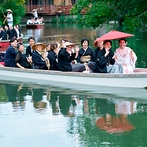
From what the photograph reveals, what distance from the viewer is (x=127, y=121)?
1054 cm

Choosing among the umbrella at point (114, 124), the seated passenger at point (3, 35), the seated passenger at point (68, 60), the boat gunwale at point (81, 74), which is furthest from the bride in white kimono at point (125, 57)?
the seated passenger at point (3, 35)

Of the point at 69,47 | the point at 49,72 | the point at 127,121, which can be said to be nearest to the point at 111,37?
the point at 69,47

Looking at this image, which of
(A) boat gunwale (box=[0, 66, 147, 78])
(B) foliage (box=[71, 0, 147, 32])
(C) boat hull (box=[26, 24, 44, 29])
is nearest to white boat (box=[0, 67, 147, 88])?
(A) boat gunwale (box=[0, 66, 147, 78])

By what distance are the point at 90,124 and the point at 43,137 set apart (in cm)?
134

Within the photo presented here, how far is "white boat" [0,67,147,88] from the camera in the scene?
44.0ft

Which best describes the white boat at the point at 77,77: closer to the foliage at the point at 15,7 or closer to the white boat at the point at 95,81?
the white boat at the point at 95,81

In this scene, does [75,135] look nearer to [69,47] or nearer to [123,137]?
[123,137]

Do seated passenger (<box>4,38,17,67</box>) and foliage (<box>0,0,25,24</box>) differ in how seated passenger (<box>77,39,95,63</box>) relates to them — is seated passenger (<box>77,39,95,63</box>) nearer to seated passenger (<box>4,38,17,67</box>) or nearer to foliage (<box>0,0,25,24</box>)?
seated passenger (<box>4,38,17,67</box>)

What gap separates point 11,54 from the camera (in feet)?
51.9

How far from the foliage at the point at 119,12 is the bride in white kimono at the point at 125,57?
21.0 ft

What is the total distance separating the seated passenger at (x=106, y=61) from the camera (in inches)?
538

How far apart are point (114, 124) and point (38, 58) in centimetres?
539

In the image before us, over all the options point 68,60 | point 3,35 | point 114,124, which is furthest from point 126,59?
point 3,35

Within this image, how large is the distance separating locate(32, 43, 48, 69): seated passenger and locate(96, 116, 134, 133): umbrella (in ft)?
15.6
